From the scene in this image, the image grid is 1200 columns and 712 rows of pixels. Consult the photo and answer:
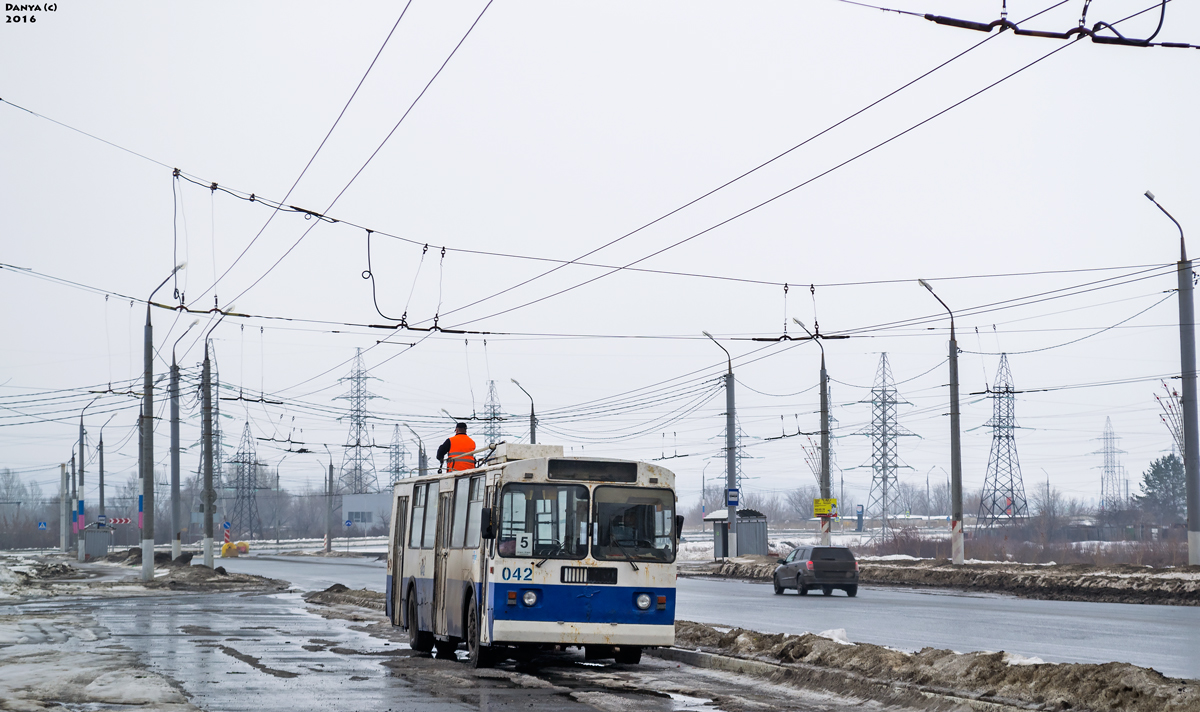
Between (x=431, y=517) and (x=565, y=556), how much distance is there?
383 centimetres

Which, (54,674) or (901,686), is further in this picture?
(54,674)

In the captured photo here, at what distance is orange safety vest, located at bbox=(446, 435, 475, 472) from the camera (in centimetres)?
1852

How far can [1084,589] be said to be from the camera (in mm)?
34312

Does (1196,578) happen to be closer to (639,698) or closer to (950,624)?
(950,624)

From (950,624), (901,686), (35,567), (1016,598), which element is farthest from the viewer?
(35,567)

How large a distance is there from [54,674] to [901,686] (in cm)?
900

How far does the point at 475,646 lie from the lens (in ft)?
52.5

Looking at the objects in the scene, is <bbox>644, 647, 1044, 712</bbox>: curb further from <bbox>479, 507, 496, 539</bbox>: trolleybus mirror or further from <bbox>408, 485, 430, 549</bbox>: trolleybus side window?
<bbox>408, 485, 430, 549</bbox>: trolleybus side window

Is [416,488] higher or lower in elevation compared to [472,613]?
higher

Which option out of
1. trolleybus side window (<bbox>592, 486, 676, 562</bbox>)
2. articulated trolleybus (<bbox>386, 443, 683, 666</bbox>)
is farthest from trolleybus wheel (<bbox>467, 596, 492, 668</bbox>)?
trolleybus side window (<bbox>592, 486, 676, 562</bbox>)

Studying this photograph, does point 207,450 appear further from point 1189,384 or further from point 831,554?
point 1189,384

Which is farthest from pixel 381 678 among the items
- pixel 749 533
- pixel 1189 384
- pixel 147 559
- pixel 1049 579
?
pixel 749 533

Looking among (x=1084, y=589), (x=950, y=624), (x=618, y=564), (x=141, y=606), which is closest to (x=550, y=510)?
(x=618, y=564)

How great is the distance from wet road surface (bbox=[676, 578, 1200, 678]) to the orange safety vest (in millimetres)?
5910
